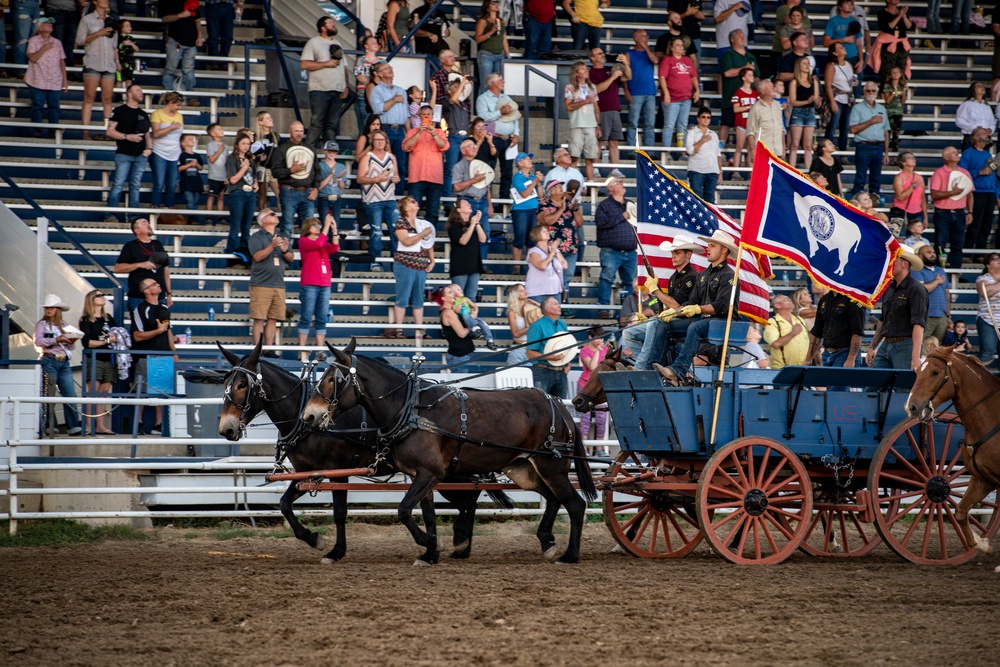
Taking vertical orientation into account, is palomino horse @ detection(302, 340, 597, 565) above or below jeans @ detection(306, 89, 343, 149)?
below

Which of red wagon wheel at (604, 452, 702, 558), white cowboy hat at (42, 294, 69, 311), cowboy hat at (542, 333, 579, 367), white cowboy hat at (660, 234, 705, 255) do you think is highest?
white cowboy hat at (660, 234, 705, 255)

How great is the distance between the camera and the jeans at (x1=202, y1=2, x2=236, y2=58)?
66.9 feet

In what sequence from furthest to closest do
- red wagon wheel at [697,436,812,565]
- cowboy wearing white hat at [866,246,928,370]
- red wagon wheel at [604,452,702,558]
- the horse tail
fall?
1. cowboy wearing white hat at [866,246,928,370]
2. the horse tail
3. red wagon wheel at [604,452,702,558]
4. red wagon wheel at [697,436,812,565]

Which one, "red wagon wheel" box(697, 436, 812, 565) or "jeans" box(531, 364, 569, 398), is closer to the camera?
"red wagon wheel" box(697, 436, 812, 565)

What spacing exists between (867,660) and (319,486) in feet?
16.9

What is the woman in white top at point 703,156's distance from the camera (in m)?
18.7

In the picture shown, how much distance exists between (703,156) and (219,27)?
26.5ft

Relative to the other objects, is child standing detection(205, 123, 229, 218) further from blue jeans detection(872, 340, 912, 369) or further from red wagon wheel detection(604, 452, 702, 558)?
blue jeans detection(872, 340, 912, 369)

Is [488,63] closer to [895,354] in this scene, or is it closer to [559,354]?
[559,354]

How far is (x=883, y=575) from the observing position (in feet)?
32.1

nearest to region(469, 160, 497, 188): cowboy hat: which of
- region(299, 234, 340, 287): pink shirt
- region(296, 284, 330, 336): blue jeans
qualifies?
region(299, 234, 340, 287): pink shirt

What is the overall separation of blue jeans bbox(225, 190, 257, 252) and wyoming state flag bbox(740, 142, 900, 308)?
8.11 m

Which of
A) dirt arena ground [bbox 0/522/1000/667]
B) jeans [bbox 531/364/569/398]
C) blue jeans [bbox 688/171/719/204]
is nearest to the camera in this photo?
dirt arena ground [bbox 0/522/1000/667]

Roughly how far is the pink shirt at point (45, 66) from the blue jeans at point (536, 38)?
23.7 feet
